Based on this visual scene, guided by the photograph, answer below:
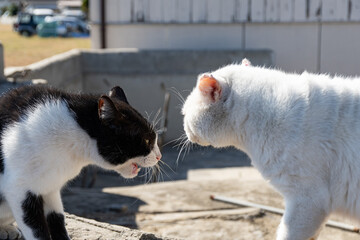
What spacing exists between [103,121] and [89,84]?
7200 mm

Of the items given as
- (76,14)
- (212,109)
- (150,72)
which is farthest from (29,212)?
(76,14)

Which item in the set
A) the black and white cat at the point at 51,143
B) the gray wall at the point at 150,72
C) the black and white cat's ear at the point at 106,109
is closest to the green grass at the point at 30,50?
the gray wall at the point at 150,72

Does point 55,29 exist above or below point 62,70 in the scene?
above

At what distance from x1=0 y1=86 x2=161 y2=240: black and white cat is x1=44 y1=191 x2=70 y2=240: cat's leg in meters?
0.02

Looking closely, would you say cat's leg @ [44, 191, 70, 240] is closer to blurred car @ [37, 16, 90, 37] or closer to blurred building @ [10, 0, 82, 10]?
blurred car @ [37, 16, 90, 37]

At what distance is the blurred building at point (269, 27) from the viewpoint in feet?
34.8

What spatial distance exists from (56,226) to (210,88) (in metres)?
1.30

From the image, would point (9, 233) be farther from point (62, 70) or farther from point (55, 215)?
point (62, 70)

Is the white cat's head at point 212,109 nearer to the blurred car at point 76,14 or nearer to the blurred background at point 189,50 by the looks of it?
the blurred background at point 189,50

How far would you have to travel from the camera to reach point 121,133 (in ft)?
10.7

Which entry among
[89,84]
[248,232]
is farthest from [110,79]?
[248,232]

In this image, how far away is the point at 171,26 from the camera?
1105cm

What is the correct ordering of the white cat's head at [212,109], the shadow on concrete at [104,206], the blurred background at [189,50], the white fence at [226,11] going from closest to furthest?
the white cat's head at [212,109] < the shadow on concrete at [104,206] < the blurred background at [189,50] < the white fence at [226,11]

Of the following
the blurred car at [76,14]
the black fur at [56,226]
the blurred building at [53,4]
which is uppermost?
the blurred building at [53,4]
